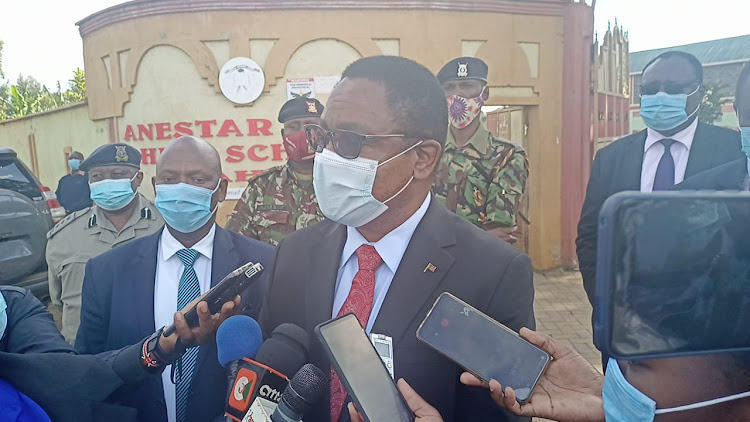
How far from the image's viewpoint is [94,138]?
9836mm

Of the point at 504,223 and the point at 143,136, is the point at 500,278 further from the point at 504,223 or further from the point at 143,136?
the point at 143,136

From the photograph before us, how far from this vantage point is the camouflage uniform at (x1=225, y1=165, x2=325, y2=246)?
3920 mm

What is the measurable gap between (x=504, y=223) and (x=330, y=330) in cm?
256

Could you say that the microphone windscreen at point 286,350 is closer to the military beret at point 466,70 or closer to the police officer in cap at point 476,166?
the police officer in cap at point 476,166

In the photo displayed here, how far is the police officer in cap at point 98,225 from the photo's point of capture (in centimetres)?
327

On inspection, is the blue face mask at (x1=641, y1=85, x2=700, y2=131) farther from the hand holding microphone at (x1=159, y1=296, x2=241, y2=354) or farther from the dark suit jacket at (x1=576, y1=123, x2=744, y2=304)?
the hand holding microphone at (x1=159, y1=296, x2=241, y2=354)

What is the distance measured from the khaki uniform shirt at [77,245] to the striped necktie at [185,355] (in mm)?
1122

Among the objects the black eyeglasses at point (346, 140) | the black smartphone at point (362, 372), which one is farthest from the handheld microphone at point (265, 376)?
the black eyeglasses at point (346, 140)

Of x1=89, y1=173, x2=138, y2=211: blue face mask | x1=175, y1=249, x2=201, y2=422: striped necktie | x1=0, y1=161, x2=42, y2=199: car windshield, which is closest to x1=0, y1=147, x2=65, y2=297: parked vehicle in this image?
x1=0, y1=161, x2=42, y2=199: car windshield

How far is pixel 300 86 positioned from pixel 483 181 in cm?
449

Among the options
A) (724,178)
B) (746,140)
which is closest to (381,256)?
(724,178)

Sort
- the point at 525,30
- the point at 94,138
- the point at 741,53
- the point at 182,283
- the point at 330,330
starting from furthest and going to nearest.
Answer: the point at 741,53, the point at 94,138, the point at 525,30, the point at 182,283, the point at 330,330

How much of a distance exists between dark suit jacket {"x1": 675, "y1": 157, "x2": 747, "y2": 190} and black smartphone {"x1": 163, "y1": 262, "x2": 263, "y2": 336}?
2.12 metres

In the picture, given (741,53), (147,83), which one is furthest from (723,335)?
(741,53)
